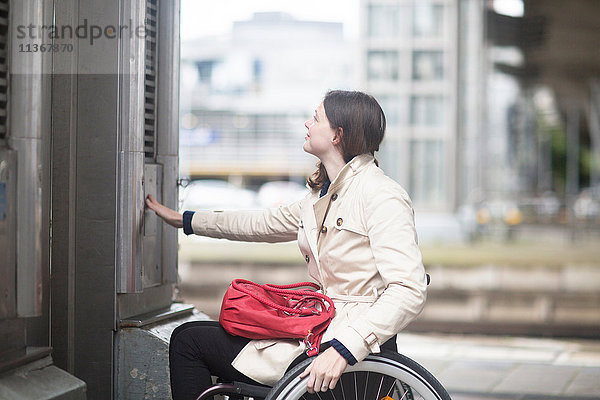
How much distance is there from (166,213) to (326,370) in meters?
1.29

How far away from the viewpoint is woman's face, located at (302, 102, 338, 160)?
9.48 feet

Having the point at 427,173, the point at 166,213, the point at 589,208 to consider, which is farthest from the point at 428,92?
the point at 166,213

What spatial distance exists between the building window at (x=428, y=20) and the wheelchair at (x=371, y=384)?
19.7 m

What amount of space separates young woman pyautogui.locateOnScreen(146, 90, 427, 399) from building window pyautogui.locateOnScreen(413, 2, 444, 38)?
1927cm

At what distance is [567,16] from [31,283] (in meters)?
17.3

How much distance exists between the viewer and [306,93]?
46344mm

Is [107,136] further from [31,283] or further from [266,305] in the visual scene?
[266,305]

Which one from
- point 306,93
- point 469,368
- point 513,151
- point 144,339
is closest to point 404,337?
point 469,368

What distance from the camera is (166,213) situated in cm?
356

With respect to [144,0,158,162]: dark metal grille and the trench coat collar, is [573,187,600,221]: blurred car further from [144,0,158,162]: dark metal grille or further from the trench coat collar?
the trench coat collar

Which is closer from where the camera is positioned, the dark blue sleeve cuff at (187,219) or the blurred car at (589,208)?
the dark blue sleeve cuff at (187,219)

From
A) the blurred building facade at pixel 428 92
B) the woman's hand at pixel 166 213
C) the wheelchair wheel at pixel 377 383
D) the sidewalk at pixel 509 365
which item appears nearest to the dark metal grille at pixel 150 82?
the woman's hand at pixel 166 213

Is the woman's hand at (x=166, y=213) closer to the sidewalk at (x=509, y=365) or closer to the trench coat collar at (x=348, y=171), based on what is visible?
the trench coat collar at (x=348, y=171)

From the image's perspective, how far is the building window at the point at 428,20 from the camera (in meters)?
21.6
